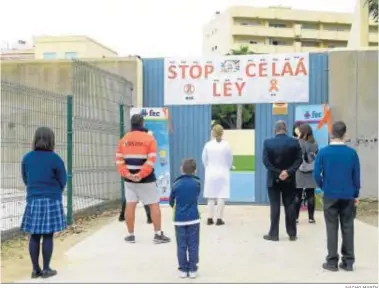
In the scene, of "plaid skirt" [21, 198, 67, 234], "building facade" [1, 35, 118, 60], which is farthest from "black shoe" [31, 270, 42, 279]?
"building facade" [1, 35, 118, 60]

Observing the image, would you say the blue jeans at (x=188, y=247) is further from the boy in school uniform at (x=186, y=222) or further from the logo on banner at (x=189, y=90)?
the logo on banner at (x=189, y=90)

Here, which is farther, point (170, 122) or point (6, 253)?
point (170, 122)

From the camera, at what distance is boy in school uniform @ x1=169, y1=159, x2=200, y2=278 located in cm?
573

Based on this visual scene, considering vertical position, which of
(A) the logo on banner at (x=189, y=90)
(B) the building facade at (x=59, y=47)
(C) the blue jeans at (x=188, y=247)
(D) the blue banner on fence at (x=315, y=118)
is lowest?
(C) the blue jeans at (x=188, y=247)

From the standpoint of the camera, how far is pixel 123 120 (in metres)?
11.1

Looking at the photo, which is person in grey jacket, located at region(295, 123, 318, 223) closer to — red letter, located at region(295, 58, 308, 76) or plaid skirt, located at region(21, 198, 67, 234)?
red letter, located at region(295, 58, 308, 76)

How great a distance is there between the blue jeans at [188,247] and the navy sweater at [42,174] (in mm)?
1399

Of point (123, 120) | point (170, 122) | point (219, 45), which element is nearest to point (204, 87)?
point (170, 122)

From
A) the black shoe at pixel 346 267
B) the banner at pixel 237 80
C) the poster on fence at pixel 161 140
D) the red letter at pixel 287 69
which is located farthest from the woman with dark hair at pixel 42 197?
the red letter at pixel 287 69

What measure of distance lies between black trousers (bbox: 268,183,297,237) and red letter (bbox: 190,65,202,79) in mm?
4564

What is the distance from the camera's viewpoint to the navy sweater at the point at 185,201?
580 cm

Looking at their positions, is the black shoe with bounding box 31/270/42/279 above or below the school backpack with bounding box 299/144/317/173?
below

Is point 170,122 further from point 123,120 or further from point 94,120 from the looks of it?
point 94,120

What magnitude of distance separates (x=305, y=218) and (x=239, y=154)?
236 centimetres
